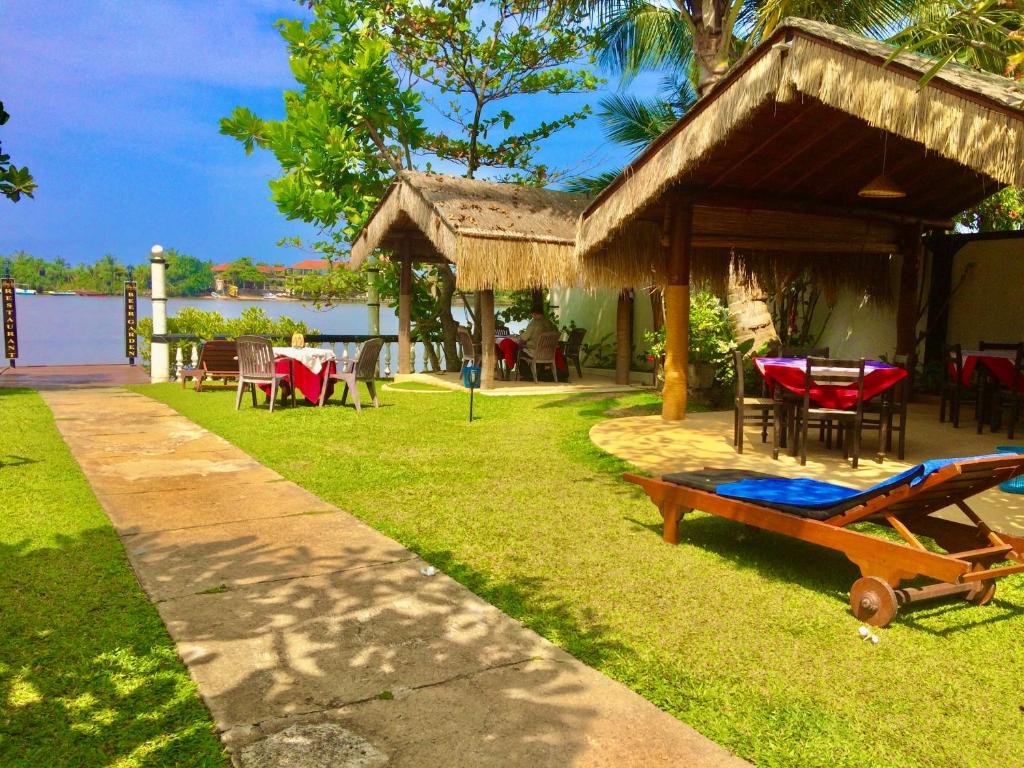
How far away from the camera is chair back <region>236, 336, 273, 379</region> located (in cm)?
956

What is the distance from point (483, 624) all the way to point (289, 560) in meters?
1.24

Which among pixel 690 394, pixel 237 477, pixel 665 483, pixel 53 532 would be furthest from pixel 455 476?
pixel 690 394

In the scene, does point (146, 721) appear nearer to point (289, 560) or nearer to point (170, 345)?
point (289, 560)

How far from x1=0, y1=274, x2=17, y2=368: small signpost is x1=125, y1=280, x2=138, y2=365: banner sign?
2641mm

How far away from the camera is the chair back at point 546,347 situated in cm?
1293

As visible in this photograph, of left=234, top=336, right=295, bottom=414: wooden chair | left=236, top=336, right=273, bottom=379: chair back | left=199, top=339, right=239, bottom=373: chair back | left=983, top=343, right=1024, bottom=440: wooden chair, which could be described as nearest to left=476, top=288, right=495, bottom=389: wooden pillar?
left=234, top=336, right=295, bottom=414: wooden chair

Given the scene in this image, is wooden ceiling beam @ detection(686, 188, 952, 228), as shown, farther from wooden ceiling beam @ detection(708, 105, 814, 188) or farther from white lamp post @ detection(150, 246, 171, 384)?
white lamp post @ detection(150, 246, 171, 384)

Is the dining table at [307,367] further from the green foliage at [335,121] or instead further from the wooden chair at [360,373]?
the green foliage at [335,121]

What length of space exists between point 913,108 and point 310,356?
719 cm

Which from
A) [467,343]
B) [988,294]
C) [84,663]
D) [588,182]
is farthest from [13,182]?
[588,182]

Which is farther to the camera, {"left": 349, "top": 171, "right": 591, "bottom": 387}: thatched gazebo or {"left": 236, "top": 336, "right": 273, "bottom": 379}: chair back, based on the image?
{"left": 349, "top": 171, "right": 591, "bottom": 387}: thatched gazebo

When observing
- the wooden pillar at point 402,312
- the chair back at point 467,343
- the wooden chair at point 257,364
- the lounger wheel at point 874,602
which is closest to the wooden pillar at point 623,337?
the chair back at point 467,343

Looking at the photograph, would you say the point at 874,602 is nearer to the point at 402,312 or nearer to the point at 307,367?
the point at 307,367

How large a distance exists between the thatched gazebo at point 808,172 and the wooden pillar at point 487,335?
115 inches
